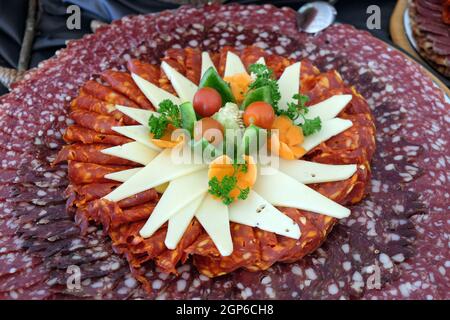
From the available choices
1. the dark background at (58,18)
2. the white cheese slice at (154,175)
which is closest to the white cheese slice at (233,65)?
the white cheese slice at (154,175)

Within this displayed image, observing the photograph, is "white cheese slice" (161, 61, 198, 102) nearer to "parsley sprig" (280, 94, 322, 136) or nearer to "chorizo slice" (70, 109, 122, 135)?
"chorizo slice" (70, 109, 122, 135)

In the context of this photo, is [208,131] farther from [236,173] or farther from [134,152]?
[134,152]

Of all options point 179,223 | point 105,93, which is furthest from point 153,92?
point 179,223

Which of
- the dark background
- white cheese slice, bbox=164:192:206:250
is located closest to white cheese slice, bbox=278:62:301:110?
white cheese slice, bbox=164:192:206:250

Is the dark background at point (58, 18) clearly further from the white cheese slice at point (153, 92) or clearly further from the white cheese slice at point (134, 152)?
the white cheese slice at point (134, 152)

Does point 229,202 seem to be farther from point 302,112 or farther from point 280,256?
point 302,112

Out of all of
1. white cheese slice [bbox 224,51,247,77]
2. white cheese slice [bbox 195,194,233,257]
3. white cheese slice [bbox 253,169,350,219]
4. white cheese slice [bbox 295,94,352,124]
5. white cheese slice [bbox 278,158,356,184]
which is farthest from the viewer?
white cheese slice [bbox 224,51,247,77]

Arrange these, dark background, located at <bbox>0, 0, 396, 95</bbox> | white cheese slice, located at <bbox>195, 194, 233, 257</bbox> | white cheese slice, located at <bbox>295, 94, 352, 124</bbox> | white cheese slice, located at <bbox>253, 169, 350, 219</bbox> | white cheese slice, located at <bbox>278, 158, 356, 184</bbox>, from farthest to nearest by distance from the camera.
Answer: dark background, located at <bbox>0, 0, 396, 95</bbox> → white cheese slice, located at <bbox>295, 94, 352, 124</bbox> → white cheese slice, located at <bbox>278, 158, 356, 184</bbox> → white cheese slice, located at <bbox>253, 169, 350, 219</bbox> → white cheese slice, located at <bbox>195, 194, 233, 257</bbox>
